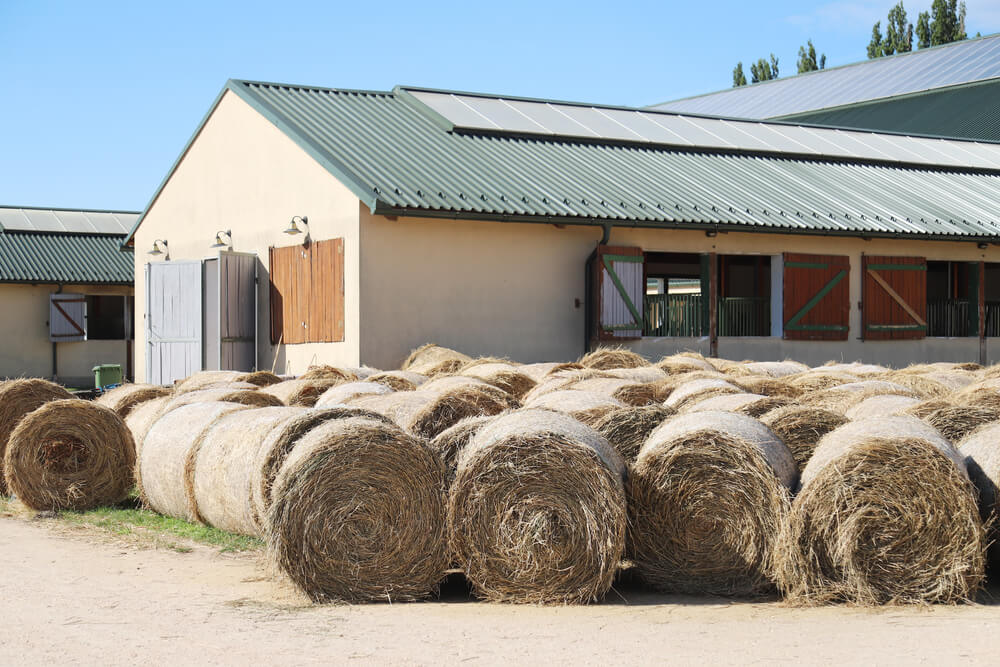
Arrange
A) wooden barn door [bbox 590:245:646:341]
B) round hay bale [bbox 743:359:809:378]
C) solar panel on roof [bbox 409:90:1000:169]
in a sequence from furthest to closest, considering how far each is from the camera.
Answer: solar panel on roof [bbox 409:90:1000:169]
wooden barn door [bbox 590:245:646:341]
round hay bale [bbox 743:359:809:378]

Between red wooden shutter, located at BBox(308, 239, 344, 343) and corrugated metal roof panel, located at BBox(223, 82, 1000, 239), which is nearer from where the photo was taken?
red wooden shutter, located at BBox(308, 239, 344, 343)

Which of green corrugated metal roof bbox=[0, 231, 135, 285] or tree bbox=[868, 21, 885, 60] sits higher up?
tree bbox=[868, 21, 885, 60]

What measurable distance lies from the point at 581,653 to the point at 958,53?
40.2m

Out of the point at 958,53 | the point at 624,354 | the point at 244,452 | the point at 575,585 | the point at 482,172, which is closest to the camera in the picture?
the point at 575,585

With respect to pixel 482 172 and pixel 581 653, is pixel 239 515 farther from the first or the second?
pixel 482 172

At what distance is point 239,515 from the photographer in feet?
30.1

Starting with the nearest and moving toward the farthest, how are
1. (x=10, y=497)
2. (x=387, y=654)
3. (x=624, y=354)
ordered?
(x=387, y=654), (x=10, y=497), (x=624, y=354)

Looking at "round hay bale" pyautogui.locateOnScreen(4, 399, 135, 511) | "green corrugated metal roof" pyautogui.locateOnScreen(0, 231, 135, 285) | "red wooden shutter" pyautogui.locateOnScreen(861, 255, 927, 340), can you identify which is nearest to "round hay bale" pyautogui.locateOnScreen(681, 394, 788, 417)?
"round hay bale" pyautogui.locateOnScreen(4, 399, 135, 511)

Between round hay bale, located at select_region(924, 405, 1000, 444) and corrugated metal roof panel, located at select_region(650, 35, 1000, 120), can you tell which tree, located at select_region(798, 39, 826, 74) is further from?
round hay bale, located at select_region(924, 405, 1000, 444)

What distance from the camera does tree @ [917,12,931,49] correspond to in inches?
2440

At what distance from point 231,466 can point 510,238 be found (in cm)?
1003

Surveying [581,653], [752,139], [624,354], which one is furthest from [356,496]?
[752,139]

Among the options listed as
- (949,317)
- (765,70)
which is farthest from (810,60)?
(949,317)

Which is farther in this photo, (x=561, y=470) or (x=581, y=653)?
(x=561, y=470)
